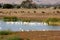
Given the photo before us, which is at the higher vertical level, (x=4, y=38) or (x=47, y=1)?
(x=4, y=38)

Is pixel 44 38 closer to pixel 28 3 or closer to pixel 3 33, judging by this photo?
pixel 3 33

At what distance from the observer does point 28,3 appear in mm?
133625

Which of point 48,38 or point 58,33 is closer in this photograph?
point 48,38

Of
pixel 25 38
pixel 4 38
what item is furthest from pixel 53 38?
pixel 4 38

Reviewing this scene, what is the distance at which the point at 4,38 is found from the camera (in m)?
27.1

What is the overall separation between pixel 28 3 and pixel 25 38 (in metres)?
107

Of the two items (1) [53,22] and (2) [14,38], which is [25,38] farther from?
(1) [53,22]

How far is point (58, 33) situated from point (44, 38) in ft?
13.7

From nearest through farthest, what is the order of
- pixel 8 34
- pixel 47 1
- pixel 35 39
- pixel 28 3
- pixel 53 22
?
pixel 35 39 < pixel 8 34 < pixel 53 22 < pixel 28 3 < pixel 47 1

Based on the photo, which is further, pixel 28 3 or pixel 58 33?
pixel 28 3

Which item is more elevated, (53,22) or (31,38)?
(31,38)

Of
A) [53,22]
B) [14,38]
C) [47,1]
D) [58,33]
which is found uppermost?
[14,38]

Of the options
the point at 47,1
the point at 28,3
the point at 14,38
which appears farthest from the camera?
the point at 47,1

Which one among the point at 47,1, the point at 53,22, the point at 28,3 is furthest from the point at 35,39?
the point at 47,1
